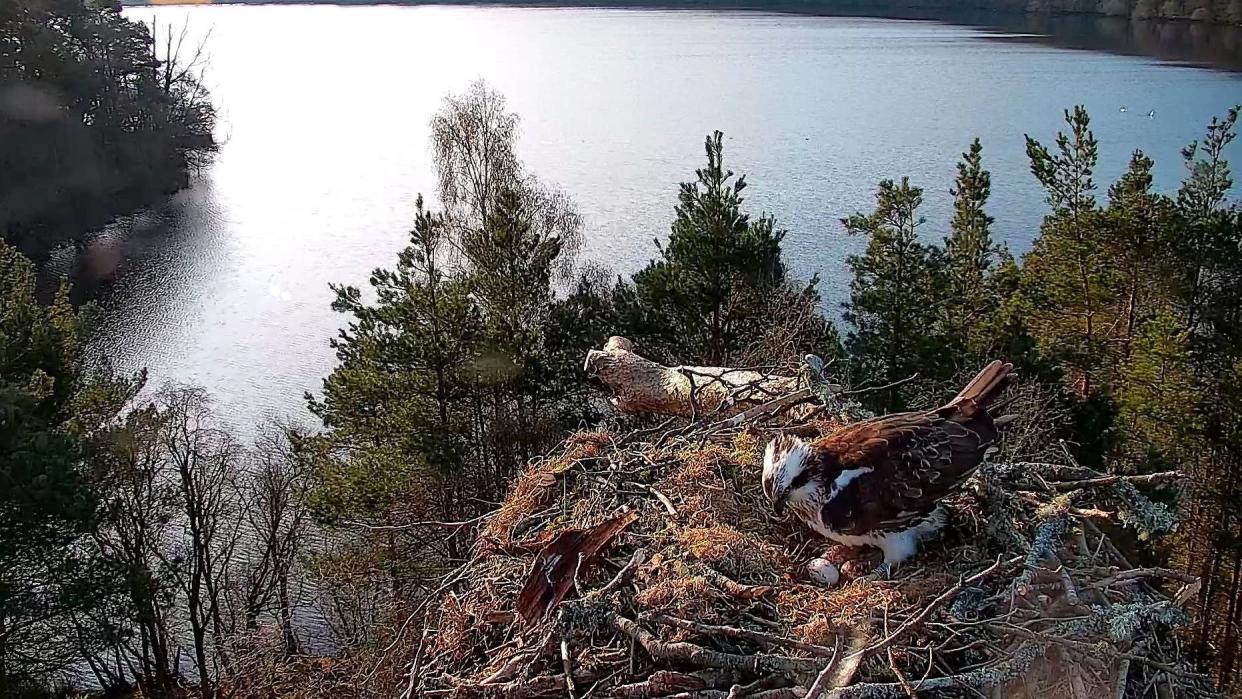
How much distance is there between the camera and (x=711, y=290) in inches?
599

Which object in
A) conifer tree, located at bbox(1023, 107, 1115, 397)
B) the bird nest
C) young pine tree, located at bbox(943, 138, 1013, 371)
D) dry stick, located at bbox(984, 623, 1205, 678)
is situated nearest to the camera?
dry stick, located at bbox(984, 623, 1205, 678)

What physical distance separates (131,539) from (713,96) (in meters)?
38.7

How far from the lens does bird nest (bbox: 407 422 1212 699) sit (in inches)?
167

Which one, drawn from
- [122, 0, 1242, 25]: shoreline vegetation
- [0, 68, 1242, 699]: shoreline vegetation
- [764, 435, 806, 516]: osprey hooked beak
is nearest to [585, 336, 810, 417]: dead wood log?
[0, 68, 1242, 699]: shoreline vegetation

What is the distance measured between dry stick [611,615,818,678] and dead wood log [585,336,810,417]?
2.87 m

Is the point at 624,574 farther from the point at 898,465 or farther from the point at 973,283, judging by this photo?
the point at 973,283

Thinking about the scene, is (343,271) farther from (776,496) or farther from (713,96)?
(713,96)

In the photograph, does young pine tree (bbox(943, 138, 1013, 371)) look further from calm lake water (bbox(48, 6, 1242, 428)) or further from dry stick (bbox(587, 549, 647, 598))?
dry stick (bbox(587, 549, 647, 598))

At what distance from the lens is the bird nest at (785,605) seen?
4.25m

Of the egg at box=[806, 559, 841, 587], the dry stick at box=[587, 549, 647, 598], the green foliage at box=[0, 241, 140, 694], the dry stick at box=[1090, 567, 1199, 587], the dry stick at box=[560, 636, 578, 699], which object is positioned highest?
the dry stick at box=[1090, 567, 1199, 587]

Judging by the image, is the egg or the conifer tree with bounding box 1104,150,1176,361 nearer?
the egg

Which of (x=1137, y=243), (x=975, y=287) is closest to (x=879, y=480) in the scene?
→ (x=975, y=287)

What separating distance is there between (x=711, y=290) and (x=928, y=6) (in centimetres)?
7524

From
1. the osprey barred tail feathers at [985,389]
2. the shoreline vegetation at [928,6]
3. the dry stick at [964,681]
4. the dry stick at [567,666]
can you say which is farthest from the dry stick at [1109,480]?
the shoreline vegetation at [928,6]
